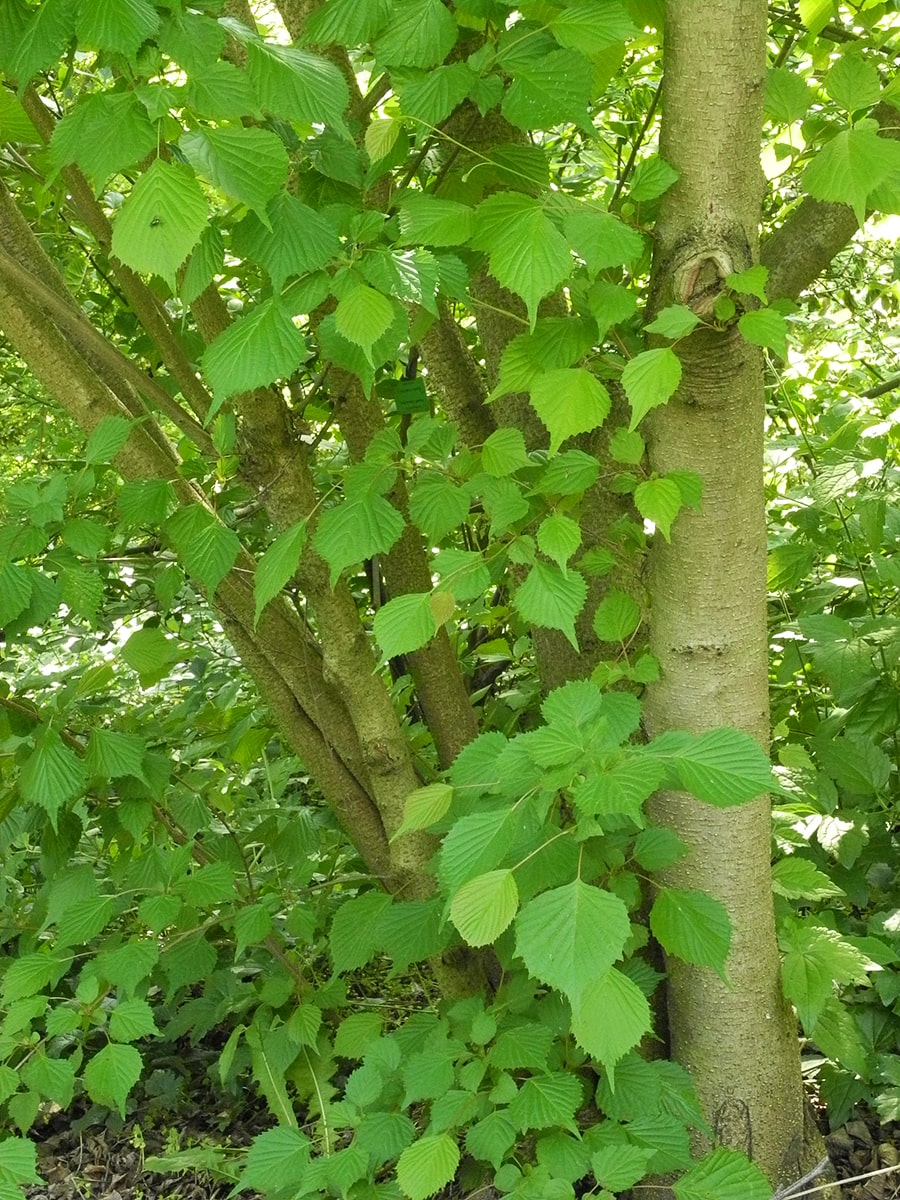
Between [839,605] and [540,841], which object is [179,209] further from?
[839,605]

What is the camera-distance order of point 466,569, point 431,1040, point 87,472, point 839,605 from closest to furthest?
point 466,569, point 87,472, point 431,1040, point 839,605

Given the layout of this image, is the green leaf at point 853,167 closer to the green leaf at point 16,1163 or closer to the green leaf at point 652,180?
the green leaf at point 652,180

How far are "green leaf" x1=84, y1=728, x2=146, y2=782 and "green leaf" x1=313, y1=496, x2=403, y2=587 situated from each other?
1.71 ft

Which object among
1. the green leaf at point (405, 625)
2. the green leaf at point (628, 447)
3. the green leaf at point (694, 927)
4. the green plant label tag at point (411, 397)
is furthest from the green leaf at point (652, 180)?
the green leaf at point (694, 927)

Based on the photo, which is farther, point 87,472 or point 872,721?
point 872,721

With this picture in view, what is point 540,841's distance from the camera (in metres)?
1.30

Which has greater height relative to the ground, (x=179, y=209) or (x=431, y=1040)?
(x=179, y=209)

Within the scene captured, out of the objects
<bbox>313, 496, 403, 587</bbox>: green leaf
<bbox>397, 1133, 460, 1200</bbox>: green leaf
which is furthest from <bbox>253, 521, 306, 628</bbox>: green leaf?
<bbox>397, 1133, 460, 1200</bbox>: green leaf

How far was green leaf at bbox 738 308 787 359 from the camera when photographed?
1247mm

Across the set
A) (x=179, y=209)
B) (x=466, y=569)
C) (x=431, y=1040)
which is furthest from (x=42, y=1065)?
(x=179, y=209)

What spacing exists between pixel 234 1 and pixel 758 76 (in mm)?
734

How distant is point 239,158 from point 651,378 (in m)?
0.48

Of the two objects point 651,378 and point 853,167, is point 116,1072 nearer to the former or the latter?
point 651,378

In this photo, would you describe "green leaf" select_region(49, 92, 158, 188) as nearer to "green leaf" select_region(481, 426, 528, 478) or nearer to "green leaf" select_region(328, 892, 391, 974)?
"green leaf" select_region(481, 426, 528, 478)
